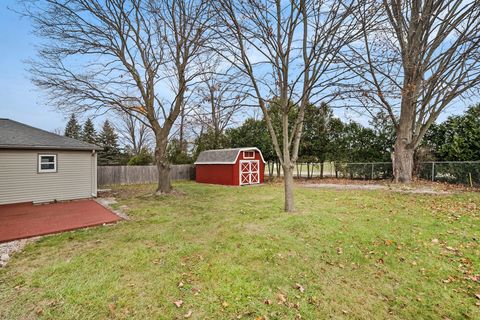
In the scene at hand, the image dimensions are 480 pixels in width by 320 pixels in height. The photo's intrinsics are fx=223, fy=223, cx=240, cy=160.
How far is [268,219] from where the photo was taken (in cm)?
620

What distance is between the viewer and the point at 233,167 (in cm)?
1566

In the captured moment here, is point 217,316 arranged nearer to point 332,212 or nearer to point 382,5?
point 332,212

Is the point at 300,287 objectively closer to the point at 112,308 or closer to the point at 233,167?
the point at 112,308

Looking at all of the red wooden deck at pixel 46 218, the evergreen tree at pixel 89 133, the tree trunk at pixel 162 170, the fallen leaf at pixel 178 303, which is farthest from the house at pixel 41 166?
the evergreen tree at pixel 89 133

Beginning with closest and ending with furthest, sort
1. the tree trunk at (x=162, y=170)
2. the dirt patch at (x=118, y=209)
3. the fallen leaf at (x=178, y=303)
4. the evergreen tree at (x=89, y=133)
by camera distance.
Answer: the fallen leaf at (x=178, y=303), the dirt patch at (x=118, y=209), the tree trunk at (x=162, y=170), the evergreen tree at (x=89, y=133)

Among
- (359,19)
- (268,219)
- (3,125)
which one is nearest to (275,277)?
(268,219)

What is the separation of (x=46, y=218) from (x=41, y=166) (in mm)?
3819

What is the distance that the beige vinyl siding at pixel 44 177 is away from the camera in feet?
28.4

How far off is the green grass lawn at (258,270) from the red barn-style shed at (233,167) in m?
9.51

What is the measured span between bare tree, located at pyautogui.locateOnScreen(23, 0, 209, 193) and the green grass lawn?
271 inches

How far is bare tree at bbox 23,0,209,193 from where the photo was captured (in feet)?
31.2

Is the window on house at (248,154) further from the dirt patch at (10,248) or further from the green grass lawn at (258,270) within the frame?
the dirt patch at (10,248)

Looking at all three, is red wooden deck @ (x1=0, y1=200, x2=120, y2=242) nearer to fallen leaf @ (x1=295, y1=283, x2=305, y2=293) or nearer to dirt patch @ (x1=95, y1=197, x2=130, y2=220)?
dirt patch @ (x1=95, y1=197, x2=130, y2=220)

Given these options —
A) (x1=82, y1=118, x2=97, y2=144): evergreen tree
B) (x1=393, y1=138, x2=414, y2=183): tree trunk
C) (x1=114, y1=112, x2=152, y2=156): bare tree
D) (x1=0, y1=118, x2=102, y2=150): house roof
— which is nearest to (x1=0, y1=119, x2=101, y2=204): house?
(x1=0, y1=118, x2=102, y2=150): house roof
